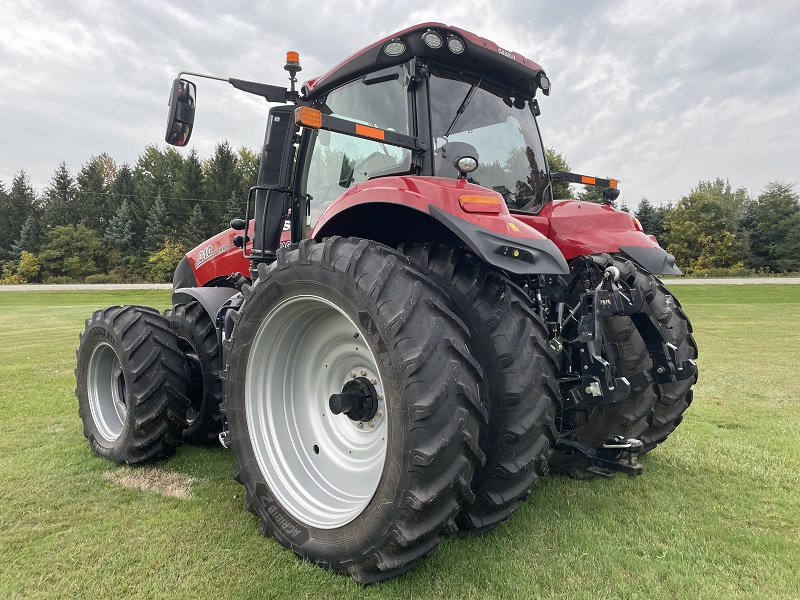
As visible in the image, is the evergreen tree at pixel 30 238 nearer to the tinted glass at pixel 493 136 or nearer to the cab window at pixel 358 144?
the cab window at pixel 358 144

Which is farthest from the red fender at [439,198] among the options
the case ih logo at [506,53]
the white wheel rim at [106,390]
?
the white wheel rim at [106,390]

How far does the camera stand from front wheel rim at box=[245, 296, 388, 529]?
95.7 inches

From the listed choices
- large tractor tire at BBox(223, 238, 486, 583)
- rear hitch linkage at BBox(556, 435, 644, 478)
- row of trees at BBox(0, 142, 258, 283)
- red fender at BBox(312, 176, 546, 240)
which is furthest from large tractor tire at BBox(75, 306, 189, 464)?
row of trees at BBox(0, 142, 258, 283)

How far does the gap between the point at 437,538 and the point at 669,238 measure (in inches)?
1654

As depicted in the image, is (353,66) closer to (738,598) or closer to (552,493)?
(552,493)

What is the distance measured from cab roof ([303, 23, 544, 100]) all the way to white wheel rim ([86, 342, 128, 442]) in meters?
2.43

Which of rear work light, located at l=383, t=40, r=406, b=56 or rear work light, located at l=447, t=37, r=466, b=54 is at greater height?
rear work light, located at l=447, t=37, r=466, b=54

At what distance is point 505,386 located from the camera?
6.70 feet

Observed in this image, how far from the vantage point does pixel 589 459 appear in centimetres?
272

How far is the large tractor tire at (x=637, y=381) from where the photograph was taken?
2.75 metres

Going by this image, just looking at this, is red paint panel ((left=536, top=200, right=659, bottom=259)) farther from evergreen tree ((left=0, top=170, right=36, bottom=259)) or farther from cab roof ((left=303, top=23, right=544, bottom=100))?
evergreen tree ((left=0, top=170, right=36, bottom=259))

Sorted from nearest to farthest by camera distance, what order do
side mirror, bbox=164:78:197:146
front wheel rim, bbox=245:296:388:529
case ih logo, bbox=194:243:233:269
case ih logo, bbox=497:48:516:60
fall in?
front wheel rim, bbox=245:296:388:529, case ih logo, bbox=497:48:516:60, side mirror, bbox=164:78:197:146, case ih logo, bbox=194:243:233:269

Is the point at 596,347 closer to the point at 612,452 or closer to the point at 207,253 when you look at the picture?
A: the point at 612,452

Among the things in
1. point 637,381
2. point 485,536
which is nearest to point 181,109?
point 485,536
